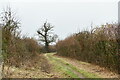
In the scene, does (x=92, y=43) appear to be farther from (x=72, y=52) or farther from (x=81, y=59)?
(x=72, y=52)

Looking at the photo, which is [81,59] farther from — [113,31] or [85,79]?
[85,79]

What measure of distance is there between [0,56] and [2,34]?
1055 mm

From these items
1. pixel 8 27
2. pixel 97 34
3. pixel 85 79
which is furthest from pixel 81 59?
pixel 8 27

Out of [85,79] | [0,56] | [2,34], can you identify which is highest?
[2,34]

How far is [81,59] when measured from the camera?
87.6ft

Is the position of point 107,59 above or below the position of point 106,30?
below

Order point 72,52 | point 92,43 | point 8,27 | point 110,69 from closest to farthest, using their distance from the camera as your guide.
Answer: point 8,27
point 110,69
point 92,43
point 72,52

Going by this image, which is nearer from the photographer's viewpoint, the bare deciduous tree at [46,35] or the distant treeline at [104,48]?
the distant treeline at [104,48]

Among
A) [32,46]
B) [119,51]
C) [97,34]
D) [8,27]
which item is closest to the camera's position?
[8,27]

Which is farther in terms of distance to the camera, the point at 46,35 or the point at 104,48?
the point at 46,35

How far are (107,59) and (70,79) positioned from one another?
6002mm

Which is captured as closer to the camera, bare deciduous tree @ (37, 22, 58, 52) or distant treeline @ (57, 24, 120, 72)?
distant treeline @ (57, 24, 120, 72)

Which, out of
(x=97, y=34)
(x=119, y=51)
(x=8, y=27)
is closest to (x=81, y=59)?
(x=97, y=34)

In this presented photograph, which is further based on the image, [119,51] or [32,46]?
[32,46]
